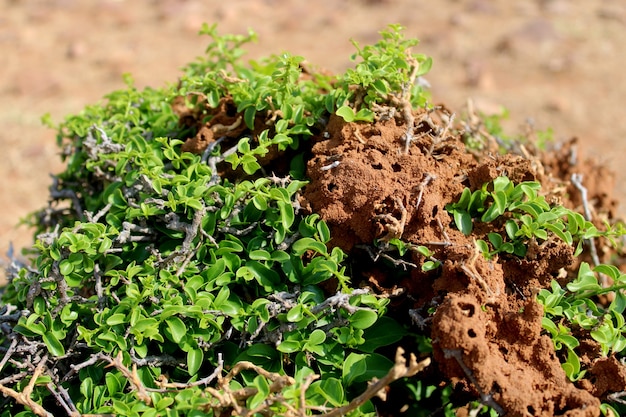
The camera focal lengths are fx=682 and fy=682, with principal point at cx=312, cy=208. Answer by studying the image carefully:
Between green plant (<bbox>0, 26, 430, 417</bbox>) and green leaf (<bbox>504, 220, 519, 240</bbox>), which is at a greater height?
green plant (<bbox>0, 26, 430, 417</bbox>)

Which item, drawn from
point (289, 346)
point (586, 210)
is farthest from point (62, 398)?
point (586, 210)

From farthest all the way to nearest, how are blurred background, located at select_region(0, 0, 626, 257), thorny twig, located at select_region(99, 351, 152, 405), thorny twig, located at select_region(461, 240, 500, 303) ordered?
1. blurred background, located at select_region(0, 0, 626, 257)
2. thorny twig, located at select_region(461, 240, 500, 303)
3. thorny twig, located at select_region(99, 351, 152, 405)

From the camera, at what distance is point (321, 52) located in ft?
28.7

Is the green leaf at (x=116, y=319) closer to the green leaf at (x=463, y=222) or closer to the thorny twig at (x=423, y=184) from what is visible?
the thorny twig at (x=423, y=184)

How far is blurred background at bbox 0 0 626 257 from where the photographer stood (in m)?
6.95

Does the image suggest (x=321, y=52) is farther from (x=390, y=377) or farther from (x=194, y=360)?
(x=390, y=377)

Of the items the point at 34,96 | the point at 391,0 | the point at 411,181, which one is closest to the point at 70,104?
the point at 34,96

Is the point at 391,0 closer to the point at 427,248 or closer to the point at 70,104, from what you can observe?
the point at 70,104

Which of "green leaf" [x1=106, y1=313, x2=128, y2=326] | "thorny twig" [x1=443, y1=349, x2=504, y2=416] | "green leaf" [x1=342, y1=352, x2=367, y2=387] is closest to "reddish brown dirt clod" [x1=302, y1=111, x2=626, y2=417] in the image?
"thorny twig" [x1=443, y1=349, x2=504, y2=416]

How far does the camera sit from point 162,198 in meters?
2.25

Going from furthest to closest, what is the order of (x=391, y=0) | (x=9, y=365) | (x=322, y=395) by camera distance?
(x=391, y=0) → (x=9, y=365) → (x=322, y=395)

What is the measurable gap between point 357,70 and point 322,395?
3.47ft

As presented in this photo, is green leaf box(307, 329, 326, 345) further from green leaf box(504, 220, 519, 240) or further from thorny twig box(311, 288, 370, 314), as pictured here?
green leaf box(504, 220, 519, 240)

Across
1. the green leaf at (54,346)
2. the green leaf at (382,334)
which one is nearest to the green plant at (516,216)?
the green leaf at (382,334)
